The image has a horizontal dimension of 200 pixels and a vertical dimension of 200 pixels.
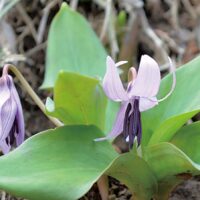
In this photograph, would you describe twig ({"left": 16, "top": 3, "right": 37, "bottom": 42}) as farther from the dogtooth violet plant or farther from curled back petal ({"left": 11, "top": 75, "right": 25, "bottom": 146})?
curled back petal ({"left": 11, "top": 75, "right": 25, "bottom": 146})

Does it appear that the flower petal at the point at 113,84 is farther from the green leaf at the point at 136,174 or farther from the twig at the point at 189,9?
the twig at the point at 189,9

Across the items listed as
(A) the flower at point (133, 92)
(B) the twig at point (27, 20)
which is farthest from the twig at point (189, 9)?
(A) the flower at point (133, 92)

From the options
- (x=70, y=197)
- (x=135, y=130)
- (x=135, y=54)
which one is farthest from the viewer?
(x=135, y=54)

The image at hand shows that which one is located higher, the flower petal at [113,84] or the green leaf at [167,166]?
the flower petal at [113,84]

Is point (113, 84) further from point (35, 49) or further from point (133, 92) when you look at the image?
point (35, 49)

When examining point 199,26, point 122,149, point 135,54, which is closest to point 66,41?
point 122,149

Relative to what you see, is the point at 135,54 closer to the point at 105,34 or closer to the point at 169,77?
the point at 105,34

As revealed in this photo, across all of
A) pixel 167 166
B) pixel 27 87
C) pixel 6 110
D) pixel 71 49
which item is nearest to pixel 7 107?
pixel 6 110
